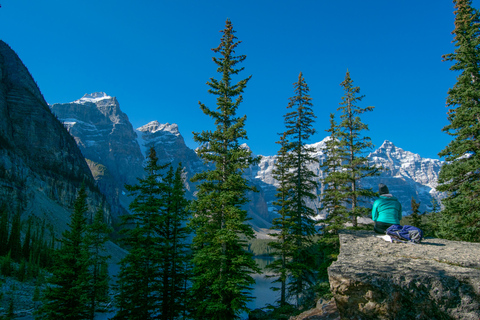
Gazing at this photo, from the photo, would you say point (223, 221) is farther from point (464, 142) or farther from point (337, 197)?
point (464, 142)

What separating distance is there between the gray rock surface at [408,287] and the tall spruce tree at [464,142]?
35.1ft

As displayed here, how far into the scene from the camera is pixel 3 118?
12456 cm

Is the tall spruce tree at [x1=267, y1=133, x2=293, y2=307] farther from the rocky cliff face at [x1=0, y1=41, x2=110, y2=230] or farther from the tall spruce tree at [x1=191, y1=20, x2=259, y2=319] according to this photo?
the rocky cliff face at [x1=0, y1=41, x2=110, y2=230]

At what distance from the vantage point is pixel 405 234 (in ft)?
24.7

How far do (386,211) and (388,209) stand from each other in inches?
3.4

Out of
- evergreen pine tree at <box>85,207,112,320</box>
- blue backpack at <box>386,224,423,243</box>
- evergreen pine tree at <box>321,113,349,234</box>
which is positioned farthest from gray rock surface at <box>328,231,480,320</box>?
evergreen pine tree at <box>85,207,112,320</box>

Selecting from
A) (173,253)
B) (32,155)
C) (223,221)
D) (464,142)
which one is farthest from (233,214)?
(32,155)

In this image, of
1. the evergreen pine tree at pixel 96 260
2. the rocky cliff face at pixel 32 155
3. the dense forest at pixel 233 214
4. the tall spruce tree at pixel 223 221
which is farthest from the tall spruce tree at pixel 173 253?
the rocky cliff face at pixel 32 155

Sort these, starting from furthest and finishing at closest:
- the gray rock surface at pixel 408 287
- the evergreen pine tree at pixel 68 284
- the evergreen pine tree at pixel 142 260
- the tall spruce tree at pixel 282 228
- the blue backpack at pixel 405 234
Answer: the tall spruce tree at pixel 282 228, the evergreen pine tree at pixel 68 284, the evergreen pine tree at pixel 142 260, the blue backpack at pixel 405 234, the gray rock surface at pixel 408 287

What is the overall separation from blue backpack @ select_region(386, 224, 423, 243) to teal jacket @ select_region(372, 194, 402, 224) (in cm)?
29

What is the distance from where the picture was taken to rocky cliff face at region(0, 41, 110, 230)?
102250 millimetres

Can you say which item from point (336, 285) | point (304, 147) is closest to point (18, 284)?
point (304, 147)

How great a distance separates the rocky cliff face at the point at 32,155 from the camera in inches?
4026

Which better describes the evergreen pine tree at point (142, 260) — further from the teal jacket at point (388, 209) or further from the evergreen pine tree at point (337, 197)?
the teal jacket at point (388, 209)
